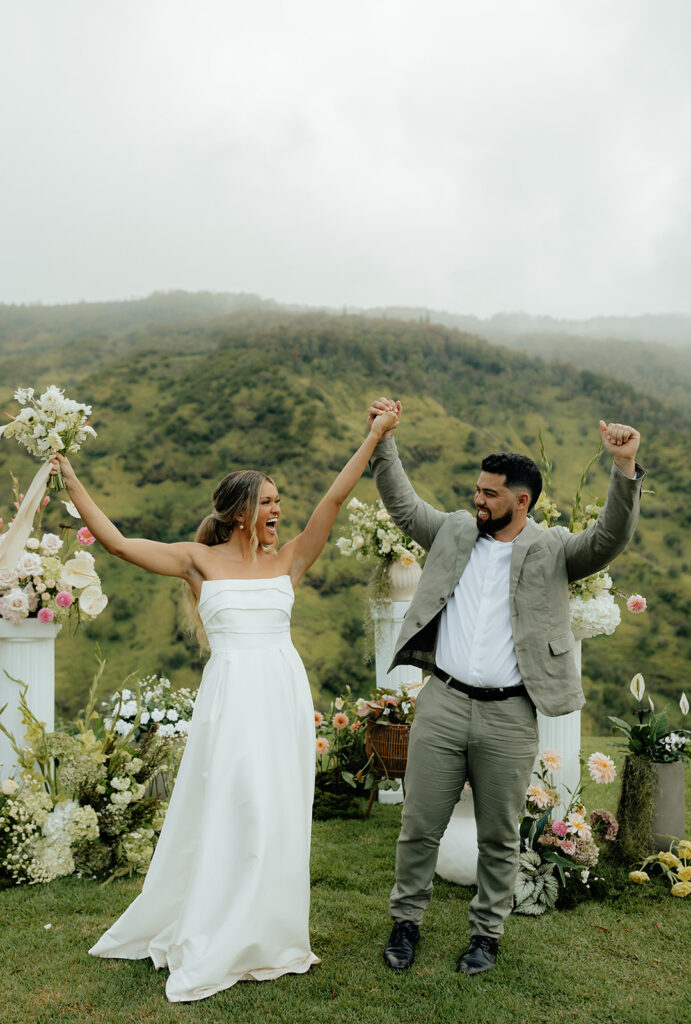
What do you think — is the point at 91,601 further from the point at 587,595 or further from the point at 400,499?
the point at 587,595

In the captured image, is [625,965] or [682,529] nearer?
[625,965]

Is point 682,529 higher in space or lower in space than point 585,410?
lower

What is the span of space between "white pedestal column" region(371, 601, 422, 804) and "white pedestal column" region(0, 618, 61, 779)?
2.43 m

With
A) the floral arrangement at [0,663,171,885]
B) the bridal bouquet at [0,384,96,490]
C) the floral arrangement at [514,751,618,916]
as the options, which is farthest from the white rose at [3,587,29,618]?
the floral arrangement at [514,751,618,916]

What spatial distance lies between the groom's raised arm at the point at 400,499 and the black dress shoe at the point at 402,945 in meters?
1.74

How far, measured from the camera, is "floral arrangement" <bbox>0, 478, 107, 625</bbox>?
17.8ft

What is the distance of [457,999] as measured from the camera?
364 centimetres

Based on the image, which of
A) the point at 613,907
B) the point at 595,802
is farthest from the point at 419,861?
the point at 595,802

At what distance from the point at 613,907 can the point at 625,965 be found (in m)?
0.66

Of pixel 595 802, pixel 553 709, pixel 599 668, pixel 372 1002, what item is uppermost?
pixel 553 709

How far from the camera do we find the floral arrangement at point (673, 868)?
4836mm

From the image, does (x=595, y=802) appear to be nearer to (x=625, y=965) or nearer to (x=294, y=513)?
(x=625, y=965)

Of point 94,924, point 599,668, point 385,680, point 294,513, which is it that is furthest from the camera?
point 294,513

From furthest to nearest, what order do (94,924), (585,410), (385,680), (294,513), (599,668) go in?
(585,410) < (294,513) < (599,668) < (385,680) < (94,924)
